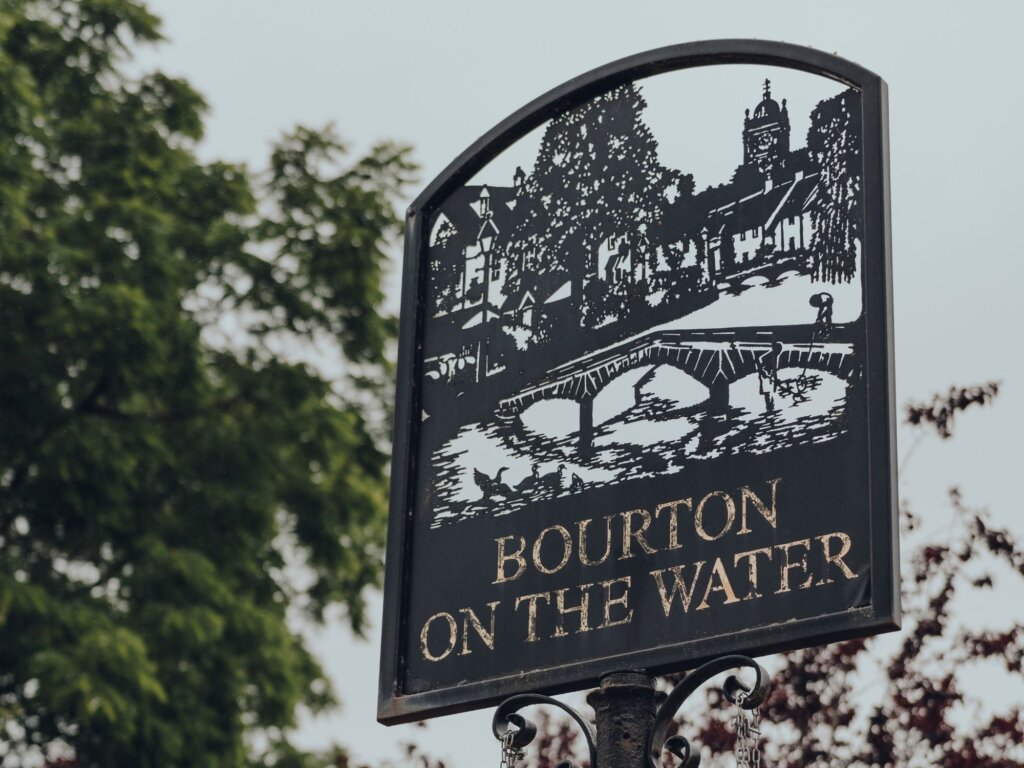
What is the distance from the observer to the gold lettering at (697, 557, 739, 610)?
3.81 meters

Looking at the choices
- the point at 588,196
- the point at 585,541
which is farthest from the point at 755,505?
the point at 588,196

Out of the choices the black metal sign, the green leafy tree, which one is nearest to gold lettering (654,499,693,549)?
the black metal sign

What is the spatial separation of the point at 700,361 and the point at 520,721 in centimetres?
95

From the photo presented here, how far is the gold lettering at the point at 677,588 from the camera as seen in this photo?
12.7ft

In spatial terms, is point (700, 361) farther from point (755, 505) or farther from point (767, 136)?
point (767, 136)

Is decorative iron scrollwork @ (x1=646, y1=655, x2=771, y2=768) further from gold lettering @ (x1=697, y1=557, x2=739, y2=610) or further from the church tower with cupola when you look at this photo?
the church tower with cupola

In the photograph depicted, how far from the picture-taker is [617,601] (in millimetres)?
3980

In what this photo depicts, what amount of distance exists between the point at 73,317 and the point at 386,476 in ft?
12.2

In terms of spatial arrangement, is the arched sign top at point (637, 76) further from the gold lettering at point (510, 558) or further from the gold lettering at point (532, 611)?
the gold lettering at point (532, 611)

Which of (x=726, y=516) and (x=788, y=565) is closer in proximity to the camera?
(x=788, y=565)

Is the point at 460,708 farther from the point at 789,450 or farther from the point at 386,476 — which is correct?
the point at 386,476

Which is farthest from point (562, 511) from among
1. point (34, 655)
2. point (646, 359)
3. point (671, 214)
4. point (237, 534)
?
point (237, 534)

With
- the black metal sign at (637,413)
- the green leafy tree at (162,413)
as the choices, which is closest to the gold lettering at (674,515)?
the black metal sign at (637,413)

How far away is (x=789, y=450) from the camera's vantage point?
3.86 meters
